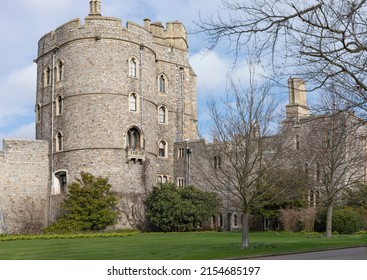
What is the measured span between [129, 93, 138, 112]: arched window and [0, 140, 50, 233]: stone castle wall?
20.9ft

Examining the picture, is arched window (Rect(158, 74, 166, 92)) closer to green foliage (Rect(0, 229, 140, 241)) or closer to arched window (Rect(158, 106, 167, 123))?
arched window (Rect(158, 106, 167, 123))

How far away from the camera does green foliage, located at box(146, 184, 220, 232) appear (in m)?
37.1

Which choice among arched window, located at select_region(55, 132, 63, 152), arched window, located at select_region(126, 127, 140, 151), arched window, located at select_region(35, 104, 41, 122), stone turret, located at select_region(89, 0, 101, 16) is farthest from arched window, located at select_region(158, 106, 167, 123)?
arched window, located at select_region(35, 104, 41, 122)

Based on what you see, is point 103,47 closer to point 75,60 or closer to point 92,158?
point 75,60

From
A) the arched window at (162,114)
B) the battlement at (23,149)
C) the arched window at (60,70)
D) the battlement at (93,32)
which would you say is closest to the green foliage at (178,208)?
the arched window at (162,114)

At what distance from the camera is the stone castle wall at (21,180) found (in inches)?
1449

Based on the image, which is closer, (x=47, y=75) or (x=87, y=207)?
(x=87, y=207)

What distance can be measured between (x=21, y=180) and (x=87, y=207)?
5680mm

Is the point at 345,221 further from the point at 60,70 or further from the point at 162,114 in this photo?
the point at 60,70

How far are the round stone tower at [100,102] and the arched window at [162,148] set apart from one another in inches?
52.7

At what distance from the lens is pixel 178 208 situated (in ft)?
122

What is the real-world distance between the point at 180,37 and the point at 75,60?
11.7 metres

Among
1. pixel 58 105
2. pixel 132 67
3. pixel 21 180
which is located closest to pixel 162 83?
pixel 132 67

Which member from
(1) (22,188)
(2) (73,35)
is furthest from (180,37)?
(1) (22,188)
